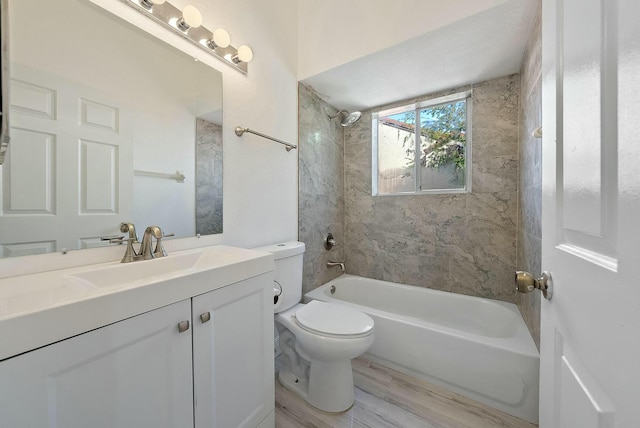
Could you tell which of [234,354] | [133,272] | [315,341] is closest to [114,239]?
[133,272]

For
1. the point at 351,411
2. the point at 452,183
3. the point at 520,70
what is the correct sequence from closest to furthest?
the point at 351,411 → the point at 520,70 → the point at 452,183

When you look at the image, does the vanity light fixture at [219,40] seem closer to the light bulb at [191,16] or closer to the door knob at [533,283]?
the light bulb at [191,16]

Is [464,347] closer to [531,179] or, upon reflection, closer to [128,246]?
[531,179]

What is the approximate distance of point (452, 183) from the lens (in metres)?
2.19

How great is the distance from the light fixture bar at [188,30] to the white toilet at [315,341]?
3.84 feet

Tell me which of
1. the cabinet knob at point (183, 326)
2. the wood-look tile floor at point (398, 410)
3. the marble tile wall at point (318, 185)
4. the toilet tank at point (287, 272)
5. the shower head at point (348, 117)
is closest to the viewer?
the cabinet knob at point (183, 326)

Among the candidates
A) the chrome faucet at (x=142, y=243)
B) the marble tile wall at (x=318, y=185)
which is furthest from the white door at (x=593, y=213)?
the marble tile wall at (x=318, y=185)

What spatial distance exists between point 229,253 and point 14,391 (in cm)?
73

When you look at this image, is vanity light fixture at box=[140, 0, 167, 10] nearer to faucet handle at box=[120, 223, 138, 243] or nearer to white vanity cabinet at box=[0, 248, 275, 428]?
faucet handle at box=[120, 223, 138, 243]

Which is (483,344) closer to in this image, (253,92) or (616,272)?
(616,272)

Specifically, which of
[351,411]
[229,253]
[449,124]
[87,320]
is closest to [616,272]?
[87,320]

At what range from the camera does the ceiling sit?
4.33 ft

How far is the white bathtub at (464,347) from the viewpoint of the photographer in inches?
49.9

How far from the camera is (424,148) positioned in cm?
235
